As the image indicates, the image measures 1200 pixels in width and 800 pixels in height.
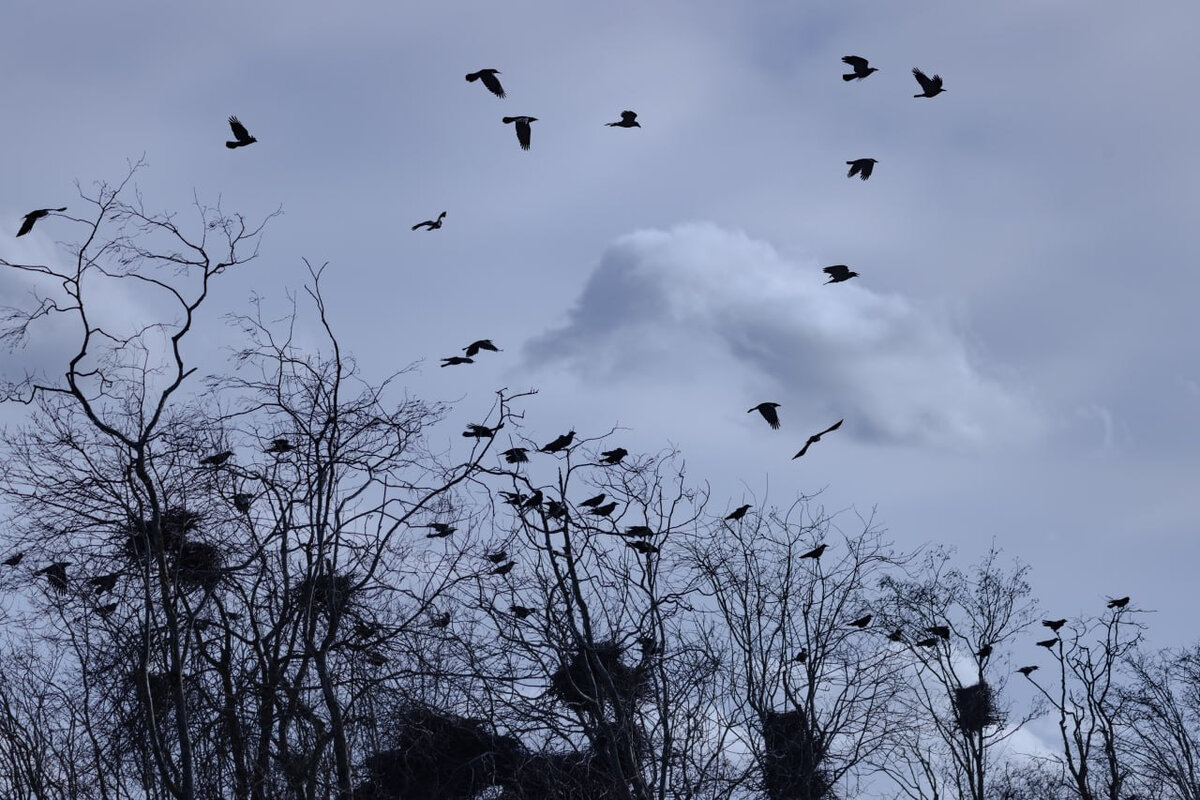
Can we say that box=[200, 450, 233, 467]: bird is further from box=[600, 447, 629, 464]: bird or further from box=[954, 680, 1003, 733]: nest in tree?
box=[954, 680, 1003, 733]: nest in tree

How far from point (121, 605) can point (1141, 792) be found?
87.6 feet

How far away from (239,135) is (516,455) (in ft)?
15.8

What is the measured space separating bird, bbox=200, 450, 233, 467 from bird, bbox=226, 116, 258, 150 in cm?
323

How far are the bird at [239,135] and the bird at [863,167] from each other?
644 cm

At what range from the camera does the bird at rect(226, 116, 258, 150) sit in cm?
1399

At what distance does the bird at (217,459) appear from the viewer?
14.3 meters

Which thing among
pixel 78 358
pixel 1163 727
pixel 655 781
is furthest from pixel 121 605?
pixel 1163 727

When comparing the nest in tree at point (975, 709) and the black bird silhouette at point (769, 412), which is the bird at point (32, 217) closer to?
the black bird silhouette at point (769, 412)

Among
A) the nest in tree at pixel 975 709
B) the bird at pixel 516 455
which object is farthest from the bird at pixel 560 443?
the nest in tree at pixel 975 709

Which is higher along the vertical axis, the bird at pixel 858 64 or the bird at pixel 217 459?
the bird at pixel 858 64

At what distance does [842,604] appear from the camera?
61.7ft

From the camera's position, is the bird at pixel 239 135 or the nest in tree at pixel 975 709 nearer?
the bird at pixel 239 135

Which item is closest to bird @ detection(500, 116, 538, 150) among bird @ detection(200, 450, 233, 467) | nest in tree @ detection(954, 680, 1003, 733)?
bird @ detection(200, 450, 233, 467)

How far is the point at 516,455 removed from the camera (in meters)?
16.2
